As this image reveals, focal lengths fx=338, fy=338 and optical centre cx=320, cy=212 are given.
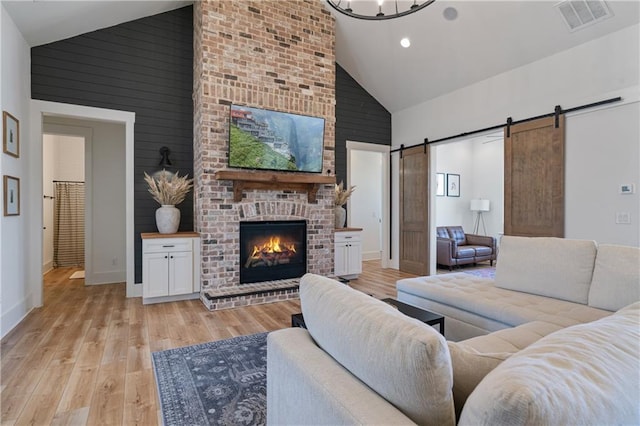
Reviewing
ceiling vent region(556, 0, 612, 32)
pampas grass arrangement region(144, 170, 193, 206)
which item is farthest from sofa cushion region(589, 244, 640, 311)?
pampas grass arrangement region(144, 170, 193, 206)

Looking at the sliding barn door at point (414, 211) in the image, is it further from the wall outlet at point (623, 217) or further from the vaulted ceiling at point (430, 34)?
the wall outlet at point (623, 217)

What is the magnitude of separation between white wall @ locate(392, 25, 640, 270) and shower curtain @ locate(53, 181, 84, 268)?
24.2 feet

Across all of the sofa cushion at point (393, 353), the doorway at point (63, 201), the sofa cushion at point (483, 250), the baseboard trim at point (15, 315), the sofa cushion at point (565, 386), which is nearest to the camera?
the sofa cushion at point (565, 386)

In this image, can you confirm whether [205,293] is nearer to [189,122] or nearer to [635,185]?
[189,122]

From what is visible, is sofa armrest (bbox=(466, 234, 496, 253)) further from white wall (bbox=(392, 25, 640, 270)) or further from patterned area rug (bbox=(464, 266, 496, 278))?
white wall (bbox=(392, 25, 640, 270))

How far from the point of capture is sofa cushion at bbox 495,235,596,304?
7.99 ft

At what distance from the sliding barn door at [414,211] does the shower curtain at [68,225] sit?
6338 millimetres

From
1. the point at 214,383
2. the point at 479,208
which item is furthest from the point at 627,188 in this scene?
the point at 479,208

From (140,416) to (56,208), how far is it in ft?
20.6

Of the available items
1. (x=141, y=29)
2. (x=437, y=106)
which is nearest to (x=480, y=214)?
(x=437, y=106)

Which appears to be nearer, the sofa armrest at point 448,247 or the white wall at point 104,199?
the white wall at point 104,199

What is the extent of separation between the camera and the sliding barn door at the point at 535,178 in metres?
4.14

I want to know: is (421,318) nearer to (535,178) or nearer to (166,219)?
(535,178)

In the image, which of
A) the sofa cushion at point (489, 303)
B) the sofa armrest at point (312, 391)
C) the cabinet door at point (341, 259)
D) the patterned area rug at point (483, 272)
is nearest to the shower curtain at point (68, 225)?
the cabinet door at point (341, 259)
